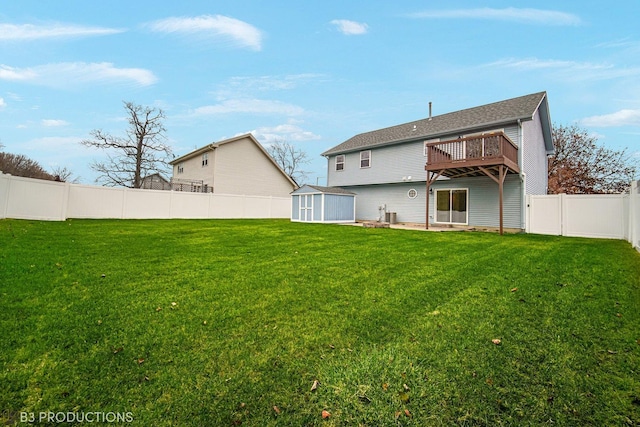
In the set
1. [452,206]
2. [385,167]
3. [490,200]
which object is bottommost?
[452,206]

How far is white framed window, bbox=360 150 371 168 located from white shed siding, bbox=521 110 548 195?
8.13 metres

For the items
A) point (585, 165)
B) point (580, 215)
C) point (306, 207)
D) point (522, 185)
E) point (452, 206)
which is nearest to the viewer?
point (580, 215)

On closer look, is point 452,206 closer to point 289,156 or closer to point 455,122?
point 455,122

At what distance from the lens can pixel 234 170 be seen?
2294cm

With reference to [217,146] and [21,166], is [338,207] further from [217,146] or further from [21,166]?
[21,166]

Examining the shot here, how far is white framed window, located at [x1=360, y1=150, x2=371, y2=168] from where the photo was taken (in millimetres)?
18562

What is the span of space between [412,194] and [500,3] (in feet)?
29.8

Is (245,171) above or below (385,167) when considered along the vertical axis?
above

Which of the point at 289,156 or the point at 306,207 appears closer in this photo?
the point at 306,207

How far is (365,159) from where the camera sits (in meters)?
18.8

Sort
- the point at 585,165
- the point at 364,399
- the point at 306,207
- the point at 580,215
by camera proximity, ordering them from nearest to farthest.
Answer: the point at 364,399, the point at 580,215, the point at 306,207, the point at 585,165

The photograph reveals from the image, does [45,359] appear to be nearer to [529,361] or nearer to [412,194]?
[529,361]

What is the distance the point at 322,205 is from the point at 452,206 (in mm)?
6975

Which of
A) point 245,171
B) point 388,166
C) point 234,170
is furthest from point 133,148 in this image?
point 388,166
